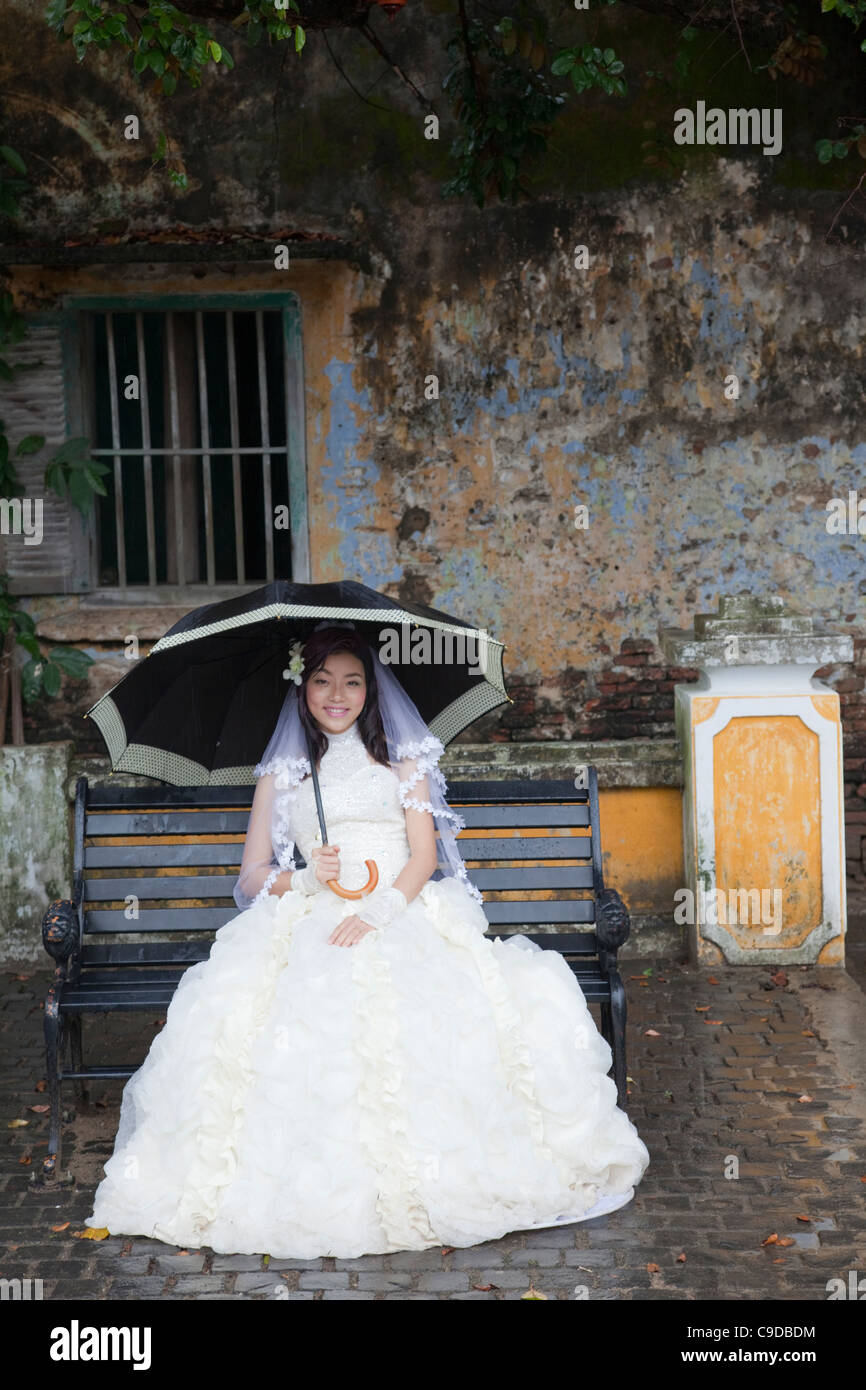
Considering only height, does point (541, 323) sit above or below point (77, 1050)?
above

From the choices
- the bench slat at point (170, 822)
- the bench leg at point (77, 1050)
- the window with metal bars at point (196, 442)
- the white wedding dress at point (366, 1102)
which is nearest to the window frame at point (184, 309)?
the window with metal bars at point (196, 442)

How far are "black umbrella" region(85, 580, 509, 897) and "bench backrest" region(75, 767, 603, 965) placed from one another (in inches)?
17.0

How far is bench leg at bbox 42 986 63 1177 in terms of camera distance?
4.63 m

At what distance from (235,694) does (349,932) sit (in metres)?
1.00

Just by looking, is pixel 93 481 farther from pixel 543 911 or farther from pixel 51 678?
pixel 543 911

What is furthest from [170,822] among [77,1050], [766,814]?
[766,814]

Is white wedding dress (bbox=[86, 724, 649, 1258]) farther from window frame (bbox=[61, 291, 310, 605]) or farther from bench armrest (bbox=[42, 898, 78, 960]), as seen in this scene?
window frame (bbox=[61, 291, 310, 605])

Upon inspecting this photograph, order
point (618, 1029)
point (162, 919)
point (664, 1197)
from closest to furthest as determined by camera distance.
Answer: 1. point (664, 1197)
2. point (618, 1029)
3. point (162, 919)

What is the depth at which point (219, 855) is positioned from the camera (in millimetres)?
5465

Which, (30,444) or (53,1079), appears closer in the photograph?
(53,1079)

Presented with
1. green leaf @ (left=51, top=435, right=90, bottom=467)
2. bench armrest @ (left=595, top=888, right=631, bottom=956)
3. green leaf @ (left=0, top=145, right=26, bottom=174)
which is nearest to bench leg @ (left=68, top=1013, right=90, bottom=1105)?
bench armrest @ (left=595, top=888, right=631, bottom=956)

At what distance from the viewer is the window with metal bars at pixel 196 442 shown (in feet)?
27.5

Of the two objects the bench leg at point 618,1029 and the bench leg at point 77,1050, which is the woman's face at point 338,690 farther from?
the bench leg at point 77,1050

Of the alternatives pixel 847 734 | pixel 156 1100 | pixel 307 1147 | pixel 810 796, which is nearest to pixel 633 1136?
pixel 307 1147
